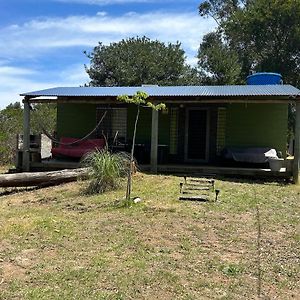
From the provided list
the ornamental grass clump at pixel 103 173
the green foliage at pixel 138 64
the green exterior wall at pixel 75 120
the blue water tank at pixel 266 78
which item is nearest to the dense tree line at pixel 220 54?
the green foliage at pixel 138 64

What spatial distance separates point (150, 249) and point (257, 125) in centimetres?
930

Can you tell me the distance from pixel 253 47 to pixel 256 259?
998 inches

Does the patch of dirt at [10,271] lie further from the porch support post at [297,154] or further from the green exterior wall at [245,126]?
the green exterior wall at [245,126]

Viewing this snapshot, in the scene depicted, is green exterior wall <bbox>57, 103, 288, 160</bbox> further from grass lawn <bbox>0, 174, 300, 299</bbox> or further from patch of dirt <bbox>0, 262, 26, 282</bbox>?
patch of dirt <bbox>0, 262, 26, 282</bbox>

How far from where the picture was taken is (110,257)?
4.61m

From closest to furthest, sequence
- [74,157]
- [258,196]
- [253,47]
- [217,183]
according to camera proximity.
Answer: [258,196]
[217,183]
[74,157]
[253,47]

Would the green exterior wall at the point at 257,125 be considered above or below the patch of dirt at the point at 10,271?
above

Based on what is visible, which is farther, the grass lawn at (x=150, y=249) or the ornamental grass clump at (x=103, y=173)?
the ornamental grass clump at (x=103, y=173)

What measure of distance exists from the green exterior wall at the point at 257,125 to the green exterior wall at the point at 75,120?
4696mm

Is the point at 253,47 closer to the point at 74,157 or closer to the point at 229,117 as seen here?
the point at 229,117

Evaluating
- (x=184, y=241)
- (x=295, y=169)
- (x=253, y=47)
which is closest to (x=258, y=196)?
(x=295, y=169)

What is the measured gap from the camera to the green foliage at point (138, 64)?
2944cm

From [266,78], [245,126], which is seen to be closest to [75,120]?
[245,126]

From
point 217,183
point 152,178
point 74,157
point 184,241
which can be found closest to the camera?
point 184,241
